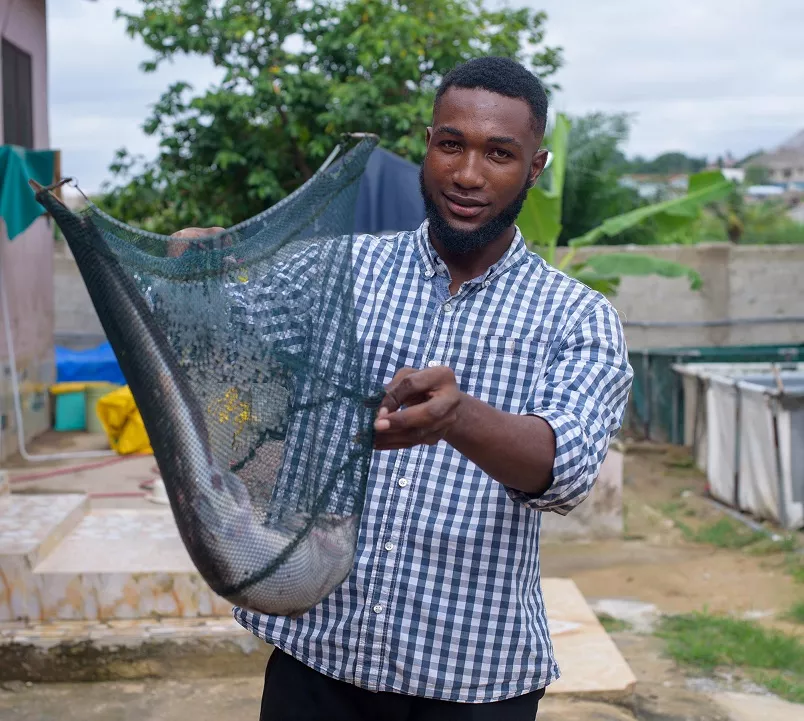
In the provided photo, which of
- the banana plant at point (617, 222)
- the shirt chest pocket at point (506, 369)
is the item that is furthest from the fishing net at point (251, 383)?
the banana plant at point (617, 222)

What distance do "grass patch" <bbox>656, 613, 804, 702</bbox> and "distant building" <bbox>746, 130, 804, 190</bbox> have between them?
58.3m

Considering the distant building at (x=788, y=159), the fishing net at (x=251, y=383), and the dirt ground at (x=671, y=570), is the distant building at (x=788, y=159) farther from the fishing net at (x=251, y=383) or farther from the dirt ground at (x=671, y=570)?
the fishing net at (x=251, y=383)

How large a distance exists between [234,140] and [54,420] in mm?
3314

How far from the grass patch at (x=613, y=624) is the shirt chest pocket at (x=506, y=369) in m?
4.39

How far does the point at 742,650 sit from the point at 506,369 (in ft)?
13.7

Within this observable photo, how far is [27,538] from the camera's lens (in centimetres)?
Result: 477

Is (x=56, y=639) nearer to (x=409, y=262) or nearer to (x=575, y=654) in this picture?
(x=575, y=654)

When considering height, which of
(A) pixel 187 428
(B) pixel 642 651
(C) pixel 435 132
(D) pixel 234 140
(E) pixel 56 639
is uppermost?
(D) pixel 234 140

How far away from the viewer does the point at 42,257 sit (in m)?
9.61

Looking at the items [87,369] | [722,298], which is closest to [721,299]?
[722,298]

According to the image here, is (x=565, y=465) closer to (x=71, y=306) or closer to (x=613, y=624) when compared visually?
(x=613, y=624)

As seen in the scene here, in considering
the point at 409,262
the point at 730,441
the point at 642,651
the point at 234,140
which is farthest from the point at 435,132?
the point at 234,140

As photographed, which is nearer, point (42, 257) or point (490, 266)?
point (490, 266)

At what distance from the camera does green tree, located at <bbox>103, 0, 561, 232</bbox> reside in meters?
10.1
